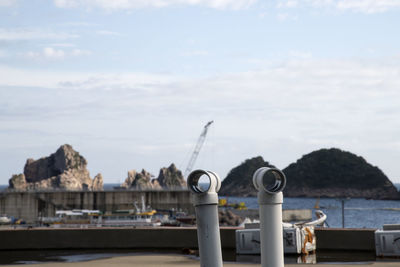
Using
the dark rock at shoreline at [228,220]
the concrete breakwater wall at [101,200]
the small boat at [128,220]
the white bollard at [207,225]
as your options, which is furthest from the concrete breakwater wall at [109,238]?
the dark rock at shoreline at [228,220]

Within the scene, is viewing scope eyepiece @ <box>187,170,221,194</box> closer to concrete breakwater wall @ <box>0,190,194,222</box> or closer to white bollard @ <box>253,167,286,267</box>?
white bollard @ <box>253,167,286,267</box>

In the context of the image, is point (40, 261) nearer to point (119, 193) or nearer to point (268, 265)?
point (268, 265)

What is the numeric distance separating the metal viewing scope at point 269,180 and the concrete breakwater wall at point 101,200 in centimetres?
7079

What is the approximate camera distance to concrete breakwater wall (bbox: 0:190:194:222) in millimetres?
85000

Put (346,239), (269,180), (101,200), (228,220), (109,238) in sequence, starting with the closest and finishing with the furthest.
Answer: (269,180)
(346,239)
(109,238)
(101,200)
(228,220)

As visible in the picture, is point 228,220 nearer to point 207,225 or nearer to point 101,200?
point 101,200

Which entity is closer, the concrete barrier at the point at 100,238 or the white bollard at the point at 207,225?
the white bollard at the point at 207,225

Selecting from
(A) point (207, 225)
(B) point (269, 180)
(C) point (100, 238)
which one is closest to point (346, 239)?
(C) point (100, 238)

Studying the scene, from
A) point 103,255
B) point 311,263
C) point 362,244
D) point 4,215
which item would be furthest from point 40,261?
point 4,215

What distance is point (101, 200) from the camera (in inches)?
3403

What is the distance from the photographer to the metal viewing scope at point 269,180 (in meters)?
13.8

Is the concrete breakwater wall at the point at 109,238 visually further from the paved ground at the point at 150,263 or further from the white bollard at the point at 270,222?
the white bollard at the point at 270,222

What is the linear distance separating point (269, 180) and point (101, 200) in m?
74.5

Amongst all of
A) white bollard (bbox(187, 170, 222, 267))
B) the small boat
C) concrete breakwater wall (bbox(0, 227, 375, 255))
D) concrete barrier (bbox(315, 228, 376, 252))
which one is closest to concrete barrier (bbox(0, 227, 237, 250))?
concrete breakwater wall (bbox(0, 227, 375, 255))
